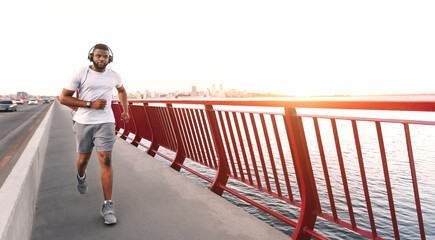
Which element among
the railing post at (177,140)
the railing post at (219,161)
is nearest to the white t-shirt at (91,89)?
the railing post at (219,161)

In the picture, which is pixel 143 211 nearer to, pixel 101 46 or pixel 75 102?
pixel 75 102

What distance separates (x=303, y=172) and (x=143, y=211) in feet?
5.98

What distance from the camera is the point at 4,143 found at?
11234mm

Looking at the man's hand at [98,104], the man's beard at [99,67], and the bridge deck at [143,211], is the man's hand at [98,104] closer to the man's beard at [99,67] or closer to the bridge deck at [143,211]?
the man's beard at [99,67]

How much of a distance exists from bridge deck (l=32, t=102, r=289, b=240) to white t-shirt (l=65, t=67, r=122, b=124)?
1.07 m

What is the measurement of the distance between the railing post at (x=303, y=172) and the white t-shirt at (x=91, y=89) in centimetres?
193

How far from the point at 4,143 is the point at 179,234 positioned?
11883 mm

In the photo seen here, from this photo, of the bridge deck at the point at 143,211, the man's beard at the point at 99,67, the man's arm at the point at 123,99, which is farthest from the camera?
the man's arm at the point at 123,99

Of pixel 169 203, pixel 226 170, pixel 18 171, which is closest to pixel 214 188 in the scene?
pixel 226 170

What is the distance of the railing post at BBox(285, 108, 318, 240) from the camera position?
2498 mm

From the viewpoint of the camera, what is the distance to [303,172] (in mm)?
2592

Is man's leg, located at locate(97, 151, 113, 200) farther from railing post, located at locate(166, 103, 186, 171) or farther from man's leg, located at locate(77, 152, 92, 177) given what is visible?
railing post, located at locate(166, 103, 186, 171)

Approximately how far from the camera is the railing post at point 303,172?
8.20ft

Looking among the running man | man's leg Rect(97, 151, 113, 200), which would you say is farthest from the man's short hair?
man's leg Rect(97, 151, 113, 200)
